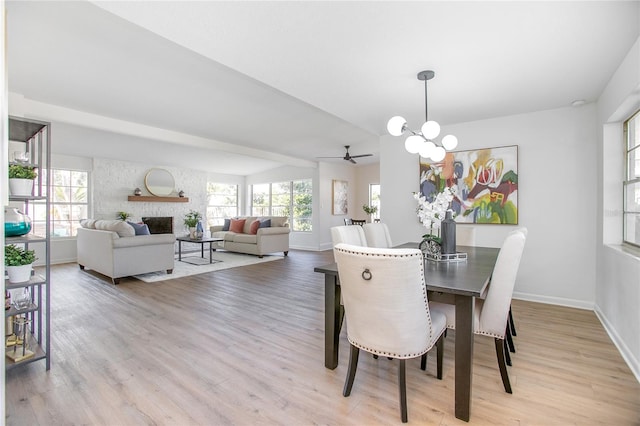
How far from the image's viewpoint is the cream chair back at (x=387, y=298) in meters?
1.48

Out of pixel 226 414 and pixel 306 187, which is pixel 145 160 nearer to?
pixel 306 187

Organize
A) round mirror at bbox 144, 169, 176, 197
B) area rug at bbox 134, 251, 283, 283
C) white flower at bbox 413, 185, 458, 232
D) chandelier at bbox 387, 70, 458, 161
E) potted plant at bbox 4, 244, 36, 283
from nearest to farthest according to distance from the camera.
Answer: potted plant at bbox 4, 244, 36, 283 < white flower at bbox 413, 185, 458, 232 < chandelier at bbox 387, 70, 458, 161 < area rug at bbox 134, 251, 283, 283 < round mirror at bbox 144, 169, 176, 197

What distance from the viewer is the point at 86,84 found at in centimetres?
352

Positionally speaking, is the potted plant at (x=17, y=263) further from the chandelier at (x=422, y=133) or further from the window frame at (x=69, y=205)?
the window frame at (x=69, y=205)

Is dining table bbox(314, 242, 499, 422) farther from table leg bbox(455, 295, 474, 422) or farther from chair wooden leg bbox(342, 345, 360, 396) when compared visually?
chair wooden leg bbox(342, 345, 360, 396)

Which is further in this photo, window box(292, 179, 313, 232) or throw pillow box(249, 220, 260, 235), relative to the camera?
window box(292, 179, 313, 232)

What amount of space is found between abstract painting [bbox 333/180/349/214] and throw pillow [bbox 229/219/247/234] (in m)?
2.58

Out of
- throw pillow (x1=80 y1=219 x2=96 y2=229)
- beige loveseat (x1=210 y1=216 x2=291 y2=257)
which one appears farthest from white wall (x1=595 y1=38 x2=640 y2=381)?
throw pillow (x1=80 y1=219 x2=96 y2=229)

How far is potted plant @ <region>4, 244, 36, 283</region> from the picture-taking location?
194 centimetres

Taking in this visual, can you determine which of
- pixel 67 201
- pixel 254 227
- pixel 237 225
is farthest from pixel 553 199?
pixel 67 201

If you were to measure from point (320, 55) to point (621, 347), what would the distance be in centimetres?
327

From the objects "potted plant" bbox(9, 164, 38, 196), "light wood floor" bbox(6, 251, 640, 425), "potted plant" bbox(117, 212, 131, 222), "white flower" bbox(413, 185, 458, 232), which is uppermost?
"potted plant" bbox(9, 164, 38, 196)

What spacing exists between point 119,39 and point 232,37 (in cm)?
137

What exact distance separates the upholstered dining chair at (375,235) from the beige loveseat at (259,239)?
3999mm
